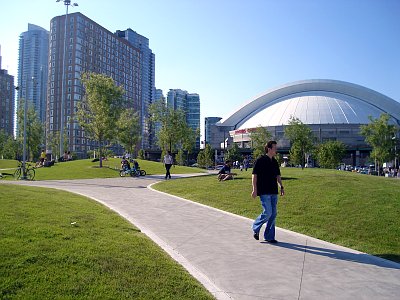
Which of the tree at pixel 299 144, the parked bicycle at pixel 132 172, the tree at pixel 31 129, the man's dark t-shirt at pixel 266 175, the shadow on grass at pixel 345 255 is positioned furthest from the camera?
the tree at pixel 31 129

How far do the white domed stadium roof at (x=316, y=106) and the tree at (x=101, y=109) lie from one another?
6484cm

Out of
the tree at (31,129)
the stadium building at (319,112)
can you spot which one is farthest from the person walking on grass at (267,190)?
the stadium building at (319,112)

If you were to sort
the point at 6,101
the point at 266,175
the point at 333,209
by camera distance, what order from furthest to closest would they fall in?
the point at 6,101 → the point at 333,209 → the point at 266,175

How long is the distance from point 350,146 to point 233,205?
3378 inches

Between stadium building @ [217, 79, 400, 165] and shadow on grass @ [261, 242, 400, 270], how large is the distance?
7515cm

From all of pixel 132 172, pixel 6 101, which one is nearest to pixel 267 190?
pixel 132 172

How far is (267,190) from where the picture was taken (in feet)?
24.5

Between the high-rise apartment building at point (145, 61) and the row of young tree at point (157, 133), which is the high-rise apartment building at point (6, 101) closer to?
the row of young tree at point (157, 133)

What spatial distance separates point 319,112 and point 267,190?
9660 cm

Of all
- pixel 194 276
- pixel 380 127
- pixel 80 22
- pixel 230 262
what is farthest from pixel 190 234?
pixel 80 22

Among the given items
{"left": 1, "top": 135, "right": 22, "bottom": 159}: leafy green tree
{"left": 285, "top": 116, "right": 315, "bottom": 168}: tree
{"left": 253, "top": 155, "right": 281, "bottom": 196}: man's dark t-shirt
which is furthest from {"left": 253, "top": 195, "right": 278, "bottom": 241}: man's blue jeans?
{"left": 1, "top": 135, "right": 22, "bottom": 159}: leafy green tree

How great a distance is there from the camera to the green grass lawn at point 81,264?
13.2 feet

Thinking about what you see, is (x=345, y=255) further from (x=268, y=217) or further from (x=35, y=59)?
(x=35, y=59)

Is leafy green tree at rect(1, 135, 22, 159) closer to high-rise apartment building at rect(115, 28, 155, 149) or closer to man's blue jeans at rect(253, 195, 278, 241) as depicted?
man's blue jeans at rect(253, 195, 278, 241)
